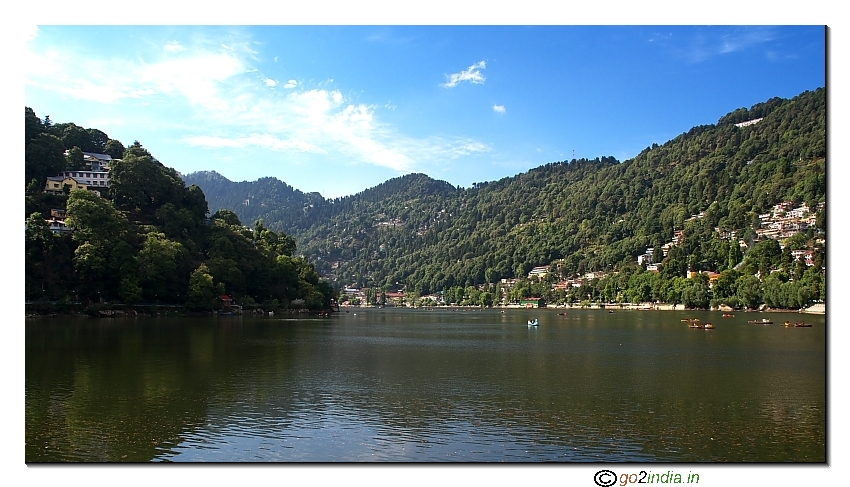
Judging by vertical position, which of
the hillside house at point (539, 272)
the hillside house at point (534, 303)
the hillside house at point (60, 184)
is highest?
the hillside house at point (60, 184)

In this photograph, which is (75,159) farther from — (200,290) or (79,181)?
(200,290)

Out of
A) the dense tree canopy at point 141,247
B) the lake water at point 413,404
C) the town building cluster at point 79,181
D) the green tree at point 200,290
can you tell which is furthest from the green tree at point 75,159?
the lake water at point 413,404

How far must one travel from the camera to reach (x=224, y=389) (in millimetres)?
18484

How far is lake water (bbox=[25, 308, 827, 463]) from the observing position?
488 inches

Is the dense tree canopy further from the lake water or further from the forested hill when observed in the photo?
the forested hill

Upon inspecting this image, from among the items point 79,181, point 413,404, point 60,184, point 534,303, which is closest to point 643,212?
point 534,303

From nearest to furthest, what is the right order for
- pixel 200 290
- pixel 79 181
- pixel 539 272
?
pixel 200 290
pixel 79 181
pixel 539 272

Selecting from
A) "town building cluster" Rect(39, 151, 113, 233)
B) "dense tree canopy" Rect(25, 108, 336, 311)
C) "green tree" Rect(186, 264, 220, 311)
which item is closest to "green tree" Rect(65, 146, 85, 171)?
"dense tree canopy" Rect(25, 108, 336, 311)

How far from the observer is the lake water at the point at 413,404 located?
1238 centimetres

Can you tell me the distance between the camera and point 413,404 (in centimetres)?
1686

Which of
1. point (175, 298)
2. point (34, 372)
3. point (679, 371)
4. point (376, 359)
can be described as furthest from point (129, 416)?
point (175, 298)

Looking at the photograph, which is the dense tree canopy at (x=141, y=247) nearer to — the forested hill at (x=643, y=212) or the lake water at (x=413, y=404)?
the lake water at (x=413, y=404)

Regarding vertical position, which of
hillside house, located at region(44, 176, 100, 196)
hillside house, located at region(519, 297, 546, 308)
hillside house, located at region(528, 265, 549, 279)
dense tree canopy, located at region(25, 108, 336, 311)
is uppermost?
hillside house, located at region(44, 176, 100, 196)
